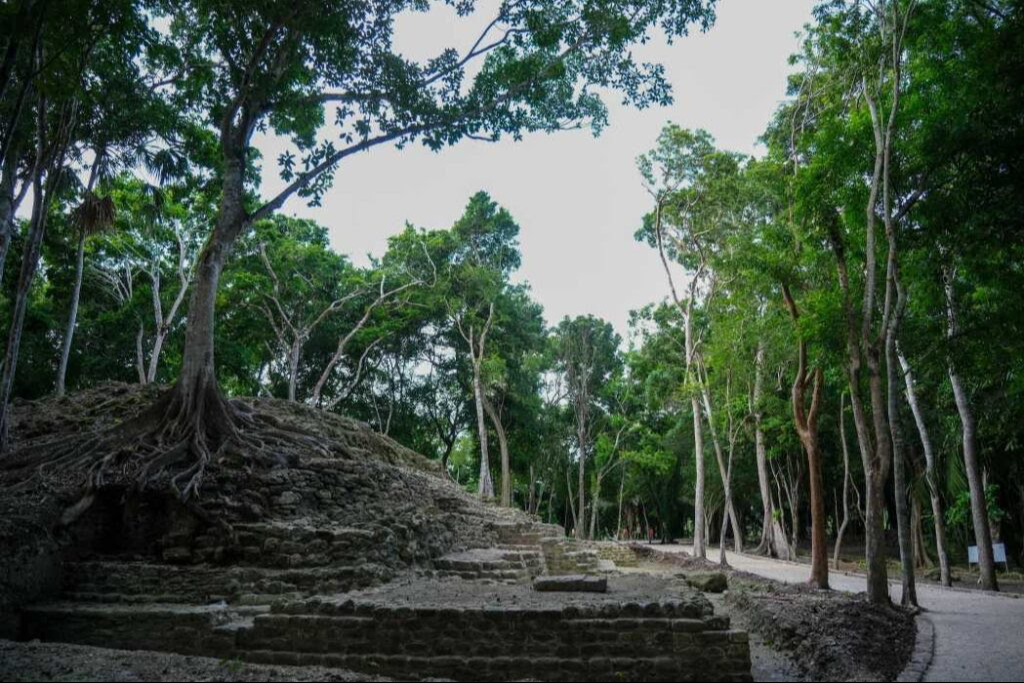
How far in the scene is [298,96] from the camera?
1212 cm

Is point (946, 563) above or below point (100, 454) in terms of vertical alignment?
below

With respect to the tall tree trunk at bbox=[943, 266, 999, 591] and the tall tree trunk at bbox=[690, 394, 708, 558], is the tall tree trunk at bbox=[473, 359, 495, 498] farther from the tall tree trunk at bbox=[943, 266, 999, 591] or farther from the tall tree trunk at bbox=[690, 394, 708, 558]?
the tall tree trunk at bbox=[943, 266, 999, 591]

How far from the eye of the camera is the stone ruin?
19.6 ft

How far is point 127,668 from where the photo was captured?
5.46 metres

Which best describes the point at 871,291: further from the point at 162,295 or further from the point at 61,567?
the point at 162,295

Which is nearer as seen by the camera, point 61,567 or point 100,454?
point 61,567

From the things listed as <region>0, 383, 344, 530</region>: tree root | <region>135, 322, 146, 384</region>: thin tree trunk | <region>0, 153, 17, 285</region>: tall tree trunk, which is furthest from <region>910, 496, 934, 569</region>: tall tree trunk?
<region>135, 322, 146, 384</region>: thin tree trunk

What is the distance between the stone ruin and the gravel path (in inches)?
84.1

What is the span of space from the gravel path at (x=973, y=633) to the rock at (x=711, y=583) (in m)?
2.61

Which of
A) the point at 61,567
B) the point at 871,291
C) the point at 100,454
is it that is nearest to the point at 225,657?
the point at 61,567

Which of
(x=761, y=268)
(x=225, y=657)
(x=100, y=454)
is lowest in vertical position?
(x=225, y=657)

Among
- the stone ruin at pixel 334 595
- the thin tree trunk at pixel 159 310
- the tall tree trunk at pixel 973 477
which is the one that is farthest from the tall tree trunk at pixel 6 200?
the tall tree trunk at pixel 973 477

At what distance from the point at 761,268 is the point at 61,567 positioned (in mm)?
11313

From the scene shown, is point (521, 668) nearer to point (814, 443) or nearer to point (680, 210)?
point (814, 443)
